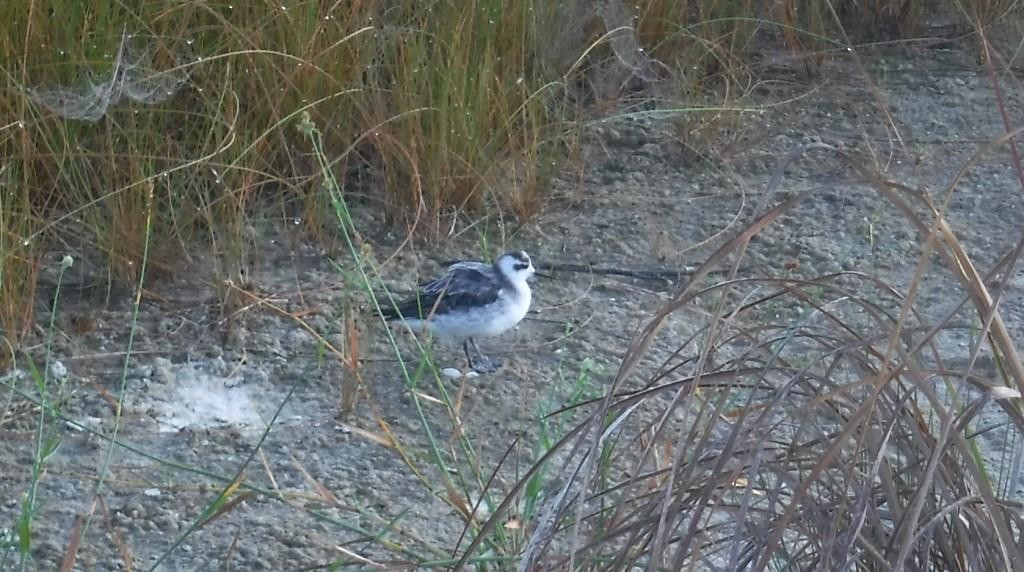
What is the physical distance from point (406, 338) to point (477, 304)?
38 cm

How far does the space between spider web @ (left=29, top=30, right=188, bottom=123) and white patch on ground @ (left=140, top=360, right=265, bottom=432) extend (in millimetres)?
740

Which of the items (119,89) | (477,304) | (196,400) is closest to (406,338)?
(477,304)

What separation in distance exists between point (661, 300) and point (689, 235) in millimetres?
480

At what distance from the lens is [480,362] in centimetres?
417

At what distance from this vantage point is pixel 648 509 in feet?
7.30

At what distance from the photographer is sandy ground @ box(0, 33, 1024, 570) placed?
3322mm

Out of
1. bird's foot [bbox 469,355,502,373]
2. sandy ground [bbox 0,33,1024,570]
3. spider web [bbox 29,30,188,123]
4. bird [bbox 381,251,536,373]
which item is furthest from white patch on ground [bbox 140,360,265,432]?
spider web [bbox 29,30,188,123]

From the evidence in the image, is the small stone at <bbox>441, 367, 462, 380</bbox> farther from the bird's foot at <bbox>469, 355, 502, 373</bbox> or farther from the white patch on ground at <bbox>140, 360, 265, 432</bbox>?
the white patch on ground at <bbox>140, 360, 265, 432</bbox>

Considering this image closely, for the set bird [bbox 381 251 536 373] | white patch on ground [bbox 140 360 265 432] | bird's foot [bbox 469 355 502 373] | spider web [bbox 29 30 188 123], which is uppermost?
spider web [bbox 29 30 188 123]

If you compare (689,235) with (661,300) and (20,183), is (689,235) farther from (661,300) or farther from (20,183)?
(20,183)

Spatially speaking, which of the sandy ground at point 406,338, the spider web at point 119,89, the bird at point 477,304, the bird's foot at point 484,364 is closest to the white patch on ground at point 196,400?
the sandy ground at point 406,338

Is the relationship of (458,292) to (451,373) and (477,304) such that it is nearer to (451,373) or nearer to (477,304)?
(477,304)

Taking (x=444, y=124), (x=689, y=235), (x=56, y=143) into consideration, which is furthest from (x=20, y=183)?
(x=689, y=235)

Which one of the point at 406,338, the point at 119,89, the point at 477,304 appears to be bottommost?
the point at 406,338
